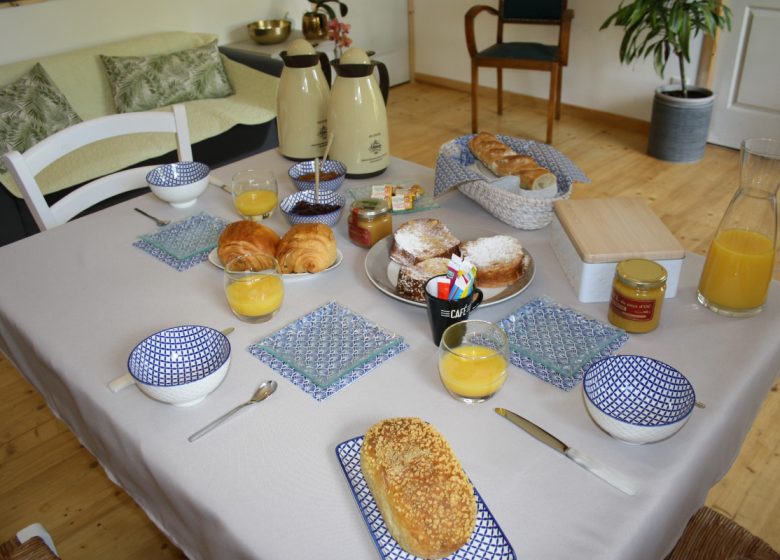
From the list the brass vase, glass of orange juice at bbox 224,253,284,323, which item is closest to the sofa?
the brass vase

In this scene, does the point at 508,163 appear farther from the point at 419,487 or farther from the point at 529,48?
the point at 529,48

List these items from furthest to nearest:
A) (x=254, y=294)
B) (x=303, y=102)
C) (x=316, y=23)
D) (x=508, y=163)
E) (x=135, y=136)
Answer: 1. (x=316, y=23)
2. (x=135, y=136)
3. (x=303, y=102)
4. (x=508, y=163)
5. (x=254, y=294)

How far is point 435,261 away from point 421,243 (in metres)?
0.07

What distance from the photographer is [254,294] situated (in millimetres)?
1047

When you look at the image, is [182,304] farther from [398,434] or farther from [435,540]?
[435,540]

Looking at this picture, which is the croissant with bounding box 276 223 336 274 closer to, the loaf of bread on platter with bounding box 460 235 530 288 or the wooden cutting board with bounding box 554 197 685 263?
the loaf of bread on platter with bounding box 460 235 530 288

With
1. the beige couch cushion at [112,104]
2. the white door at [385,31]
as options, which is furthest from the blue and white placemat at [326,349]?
the white door at [385,31]

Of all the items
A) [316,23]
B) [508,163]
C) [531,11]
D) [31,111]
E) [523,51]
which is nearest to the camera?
[508,163]

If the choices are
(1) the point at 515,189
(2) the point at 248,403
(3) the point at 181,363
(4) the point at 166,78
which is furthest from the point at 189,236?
(4) the point at 166,78

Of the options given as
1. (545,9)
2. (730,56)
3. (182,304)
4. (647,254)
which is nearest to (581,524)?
(647,254)

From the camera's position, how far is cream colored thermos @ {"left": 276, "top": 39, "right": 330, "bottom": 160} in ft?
5.19

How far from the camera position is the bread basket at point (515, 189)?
126cm

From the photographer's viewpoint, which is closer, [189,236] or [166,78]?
[189,236]

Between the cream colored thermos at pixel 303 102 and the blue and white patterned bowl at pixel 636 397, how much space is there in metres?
1.05
